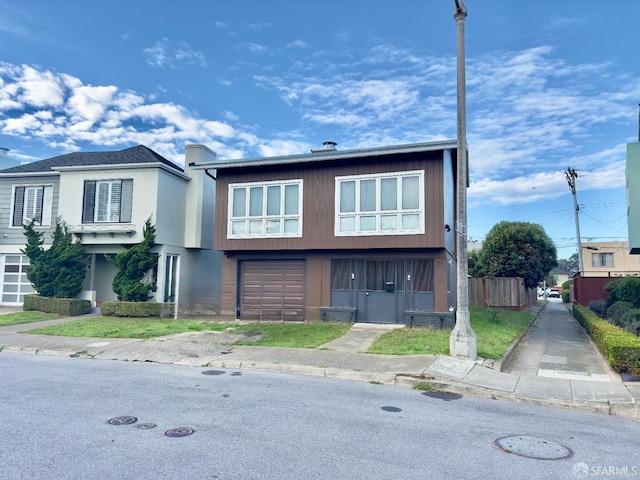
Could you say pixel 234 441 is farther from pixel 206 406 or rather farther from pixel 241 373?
pixel 241 373

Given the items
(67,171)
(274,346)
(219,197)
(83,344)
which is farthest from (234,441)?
(67,171)

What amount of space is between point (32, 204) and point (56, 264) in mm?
4016

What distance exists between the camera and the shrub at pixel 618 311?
1539 centimetres

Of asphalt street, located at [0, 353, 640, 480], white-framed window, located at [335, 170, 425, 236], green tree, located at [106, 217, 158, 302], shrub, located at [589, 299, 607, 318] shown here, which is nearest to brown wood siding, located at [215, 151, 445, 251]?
white-framed window, located at [335, 170, 425, 236]

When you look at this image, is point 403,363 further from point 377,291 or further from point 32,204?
point 32,204

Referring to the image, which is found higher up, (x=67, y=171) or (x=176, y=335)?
(x=67, y=171)

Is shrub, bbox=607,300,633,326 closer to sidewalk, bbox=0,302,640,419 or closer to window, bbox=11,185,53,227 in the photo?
sidewalk, bbox=0,302,640,419

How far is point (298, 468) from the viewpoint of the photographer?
4594 millimetres

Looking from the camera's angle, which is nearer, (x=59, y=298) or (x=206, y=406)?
(x=206, y=406)

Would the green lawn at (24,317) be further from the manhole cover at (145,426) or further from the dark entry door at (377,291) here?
the manhole cover at (145,426)

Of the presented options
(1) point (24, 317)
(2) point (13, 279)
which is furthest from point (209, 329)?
(2) point (13, 279)

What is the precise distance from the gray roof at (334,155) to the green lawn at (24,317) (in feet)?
25.7

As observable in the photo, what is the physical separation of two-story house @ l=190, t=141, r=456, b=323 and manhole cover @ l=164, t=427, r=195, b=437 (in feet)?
35.1

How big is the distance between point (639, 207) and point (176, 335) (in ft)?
51.8
